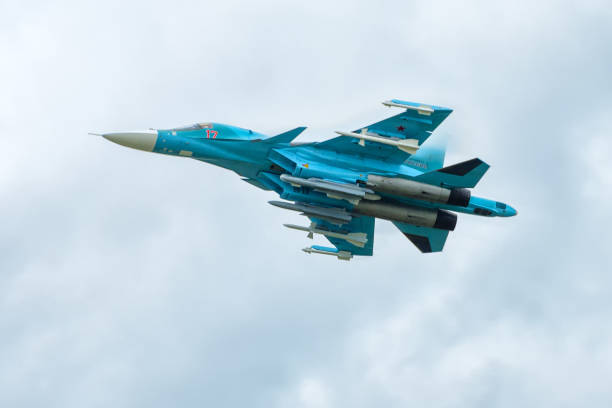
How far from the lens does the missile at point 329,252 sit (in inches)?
1796

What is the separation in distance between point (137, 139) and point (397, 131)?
29.5 feet

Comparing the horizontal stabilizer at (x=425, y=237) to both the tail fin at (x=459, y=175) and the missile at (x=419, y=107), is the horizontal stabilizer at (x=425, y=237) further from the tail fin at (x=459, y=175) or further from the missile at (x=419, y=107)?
Answer: the missile at (x=419, y=107)

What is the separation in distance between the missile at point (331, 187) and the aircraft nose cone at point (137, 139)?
4736 mm

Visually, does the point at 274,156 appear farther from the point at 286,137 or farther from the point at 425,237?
the point at 425,237

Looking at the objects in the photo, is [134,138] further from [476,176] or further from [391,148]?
[476,176]

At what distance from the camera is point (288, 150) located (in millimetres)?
41938

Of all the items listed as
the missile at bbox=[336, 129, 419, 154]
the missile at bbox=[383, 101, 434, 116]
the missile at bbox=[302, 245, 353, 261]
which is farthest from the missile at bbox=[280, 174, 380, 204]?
the missile at bbox=[302, 245, 353, 261]

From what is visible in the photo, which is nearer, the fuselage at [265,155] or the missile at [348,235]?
the fuselage at [265,155]

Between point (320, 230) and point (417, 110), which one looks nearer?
point (417, 110)

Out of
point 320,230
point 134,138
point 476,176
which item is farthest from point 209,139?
point 476,176

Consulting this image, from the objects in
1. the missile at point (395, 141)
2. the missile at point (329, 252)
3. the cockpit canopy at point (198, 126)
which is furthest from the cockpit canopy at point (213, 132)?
the missile at point (329, 252)

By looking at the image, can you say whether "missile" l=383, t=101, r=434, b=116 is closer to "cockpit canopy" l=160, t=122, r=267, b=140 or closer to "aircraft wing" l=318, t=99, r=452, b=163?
"aircraft wing" l=318, t=99, r=452, b=163

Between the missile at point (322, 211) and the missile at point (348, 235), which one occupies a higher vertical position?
the missile at point (322, 211)

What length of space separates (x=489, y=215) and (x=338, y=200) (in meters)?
5.59
